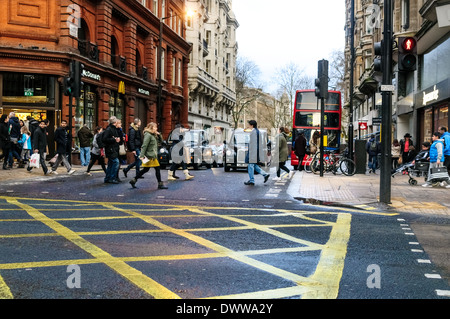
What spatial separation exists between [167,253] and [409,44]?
7425 millimetres

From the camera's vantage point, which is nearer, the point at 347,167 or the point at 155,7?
the point at 347,167

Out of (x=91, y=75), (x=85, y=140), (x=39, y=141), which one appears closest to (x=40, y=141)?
(x=39, y=141)

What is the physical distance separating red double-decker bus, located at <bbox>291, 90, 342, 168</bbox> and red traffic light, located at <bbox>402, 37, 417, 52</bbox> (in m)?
16.9

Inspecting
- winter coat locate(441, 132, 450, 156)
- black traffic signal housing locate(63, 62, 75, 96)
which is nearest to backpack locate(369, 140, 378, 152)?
winter coat locate(441, 132, 450, 156)

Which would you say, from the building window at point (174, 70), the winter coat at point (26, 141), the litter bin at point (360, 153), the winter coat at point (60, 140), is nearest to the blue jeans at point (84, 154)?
the winter coat at point (26, 141)

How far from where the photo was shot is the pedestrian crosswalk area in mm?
4336

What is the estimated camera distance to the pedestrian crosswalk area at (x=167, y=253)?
14.2 ft

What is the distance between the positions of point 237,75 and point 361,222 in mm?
71431

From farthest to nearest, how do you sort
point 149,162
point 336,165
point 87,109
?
point 87,109 < point 336,165 < point 149,162

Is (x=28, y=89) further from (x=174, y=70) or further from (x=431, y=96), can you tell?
(x=174, y=70)

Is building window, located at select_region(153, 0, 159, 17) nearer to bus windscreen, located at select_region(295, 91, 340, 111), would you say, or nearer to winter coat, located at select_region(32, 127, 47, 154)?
bus windscreen, located at select_region(295, 91, 340, 111)

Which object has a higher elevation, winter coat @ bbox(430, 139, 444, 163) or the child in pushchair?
winter coat @ bbox(430, 139, 444, 163)

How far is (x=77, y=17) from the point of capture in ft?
86.3

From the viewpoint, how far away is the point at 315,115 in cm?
2819
